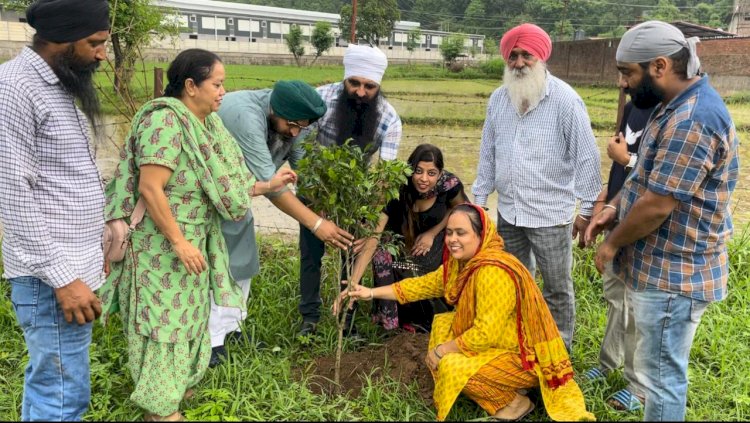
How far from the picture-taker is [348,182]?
277 centimetres

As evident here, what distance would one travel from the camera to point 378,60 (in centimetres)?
344

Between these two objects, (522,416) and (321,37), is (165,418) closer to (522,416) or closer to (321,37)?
(522,416)

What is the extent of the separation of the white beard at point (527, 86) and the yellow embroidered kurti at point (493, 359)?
98 centimetres

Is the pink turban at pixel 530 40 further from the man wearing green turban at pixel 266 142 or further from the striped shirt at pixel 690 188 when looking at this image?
the man wearing green turban at pixel 266 142

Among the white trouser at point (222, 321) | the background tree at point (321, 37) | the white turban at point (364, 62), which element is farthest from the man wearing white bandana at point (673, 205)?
the background tree at point (321, 37)

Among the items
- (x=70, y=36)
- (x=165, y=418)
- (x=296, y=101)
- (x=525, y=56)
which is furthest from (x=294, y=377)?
(x=525, y=56)

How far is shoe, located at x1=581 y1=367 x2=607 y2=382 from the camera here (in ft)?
10.4

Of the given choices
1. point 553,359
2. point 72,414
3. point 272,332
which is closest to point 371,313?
point 272,332

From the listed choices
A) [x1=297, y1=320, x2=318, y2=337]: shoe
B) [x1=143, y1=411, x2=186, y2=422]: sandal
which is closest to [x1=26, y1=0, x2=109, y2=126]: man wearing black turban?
[x1=143, y1=411, x2=186, y2=422]: sandal

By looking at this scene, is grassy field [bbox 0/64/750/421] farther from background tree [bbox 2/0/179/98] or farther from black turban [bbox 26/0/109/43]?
background tree [bbox 2/0/179/98]

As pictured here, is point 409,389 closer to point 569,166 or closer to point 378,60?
point 569,166

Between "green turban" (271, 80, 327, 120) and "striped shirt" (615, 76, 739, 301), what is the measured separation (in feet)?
5.04

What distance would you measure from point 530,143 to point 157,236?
198cm

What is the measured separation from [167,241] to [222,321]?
938 millimetres
